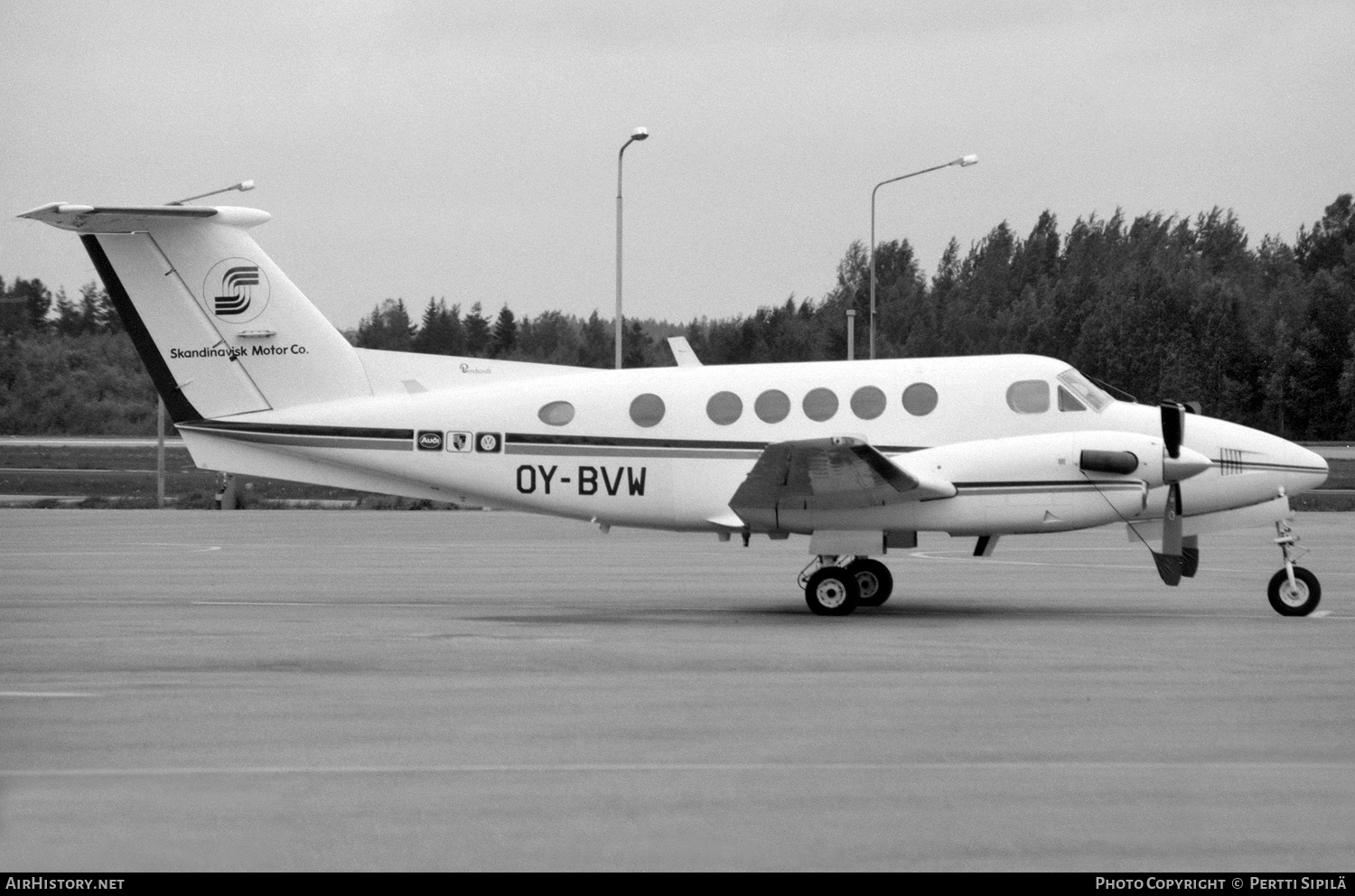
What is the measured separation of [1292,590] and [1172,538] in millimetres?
Answer: 1185

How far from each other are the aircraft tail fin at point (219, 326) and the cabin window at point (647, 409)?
2985mm

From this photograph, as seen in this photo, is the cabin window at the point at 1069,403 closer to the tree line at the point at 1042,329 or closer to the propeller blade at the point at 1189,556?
the propeller blade at the point at 1189,556

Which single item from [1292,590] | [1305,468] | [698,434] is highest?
[698,434]

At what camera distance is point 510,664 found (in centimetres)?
1130

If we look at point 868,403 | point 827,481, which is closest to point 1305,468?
point 868,403

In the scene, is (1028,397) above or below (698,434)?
above

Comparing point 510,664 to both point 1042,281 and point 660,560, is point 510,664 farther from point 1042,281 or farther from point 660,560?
point 1042,281

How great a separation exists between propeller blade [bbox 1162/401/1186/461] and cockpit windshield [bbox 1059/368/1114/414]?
33.7 inches

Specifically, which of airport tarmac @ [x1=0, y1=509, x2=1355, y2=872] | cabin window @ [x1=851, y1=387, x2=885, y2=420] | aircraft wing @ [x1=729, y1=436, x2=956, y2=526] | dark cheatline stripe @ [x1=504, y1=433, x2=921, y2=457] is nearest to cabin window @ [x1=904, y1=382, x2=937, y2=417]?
cabin window @ [x1=851, y1=387, x2=885, y2=420]

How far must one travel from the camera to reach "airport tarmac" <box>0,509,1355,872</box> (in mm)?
6148

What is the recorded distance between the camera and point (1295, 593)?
1420cm

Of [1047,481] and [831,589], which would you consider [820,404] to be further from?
[1047,481]

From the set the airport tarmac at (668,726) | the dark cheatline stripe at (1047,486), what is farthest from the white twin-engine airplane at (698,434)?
the airport tarmac at (668,726)

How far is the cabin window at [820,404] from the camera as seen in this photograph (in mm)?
15133
